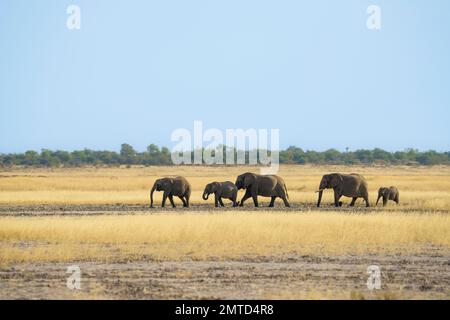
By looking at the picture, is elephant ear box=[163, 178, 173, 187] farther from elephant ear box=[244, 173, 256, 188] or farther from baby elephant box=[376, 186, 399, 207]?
baby elephant box=[376, 186, 399, 207]

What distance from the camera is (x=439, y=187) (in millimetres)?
57500

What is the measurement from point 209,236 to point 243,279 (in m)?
7.11

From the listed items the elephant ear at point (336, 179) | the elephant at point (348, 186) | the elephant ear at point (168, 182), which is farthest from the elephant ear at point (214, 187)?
the elephant ear at point (336, 179)

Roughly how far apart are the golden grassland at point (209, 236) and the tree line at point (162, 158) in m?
111

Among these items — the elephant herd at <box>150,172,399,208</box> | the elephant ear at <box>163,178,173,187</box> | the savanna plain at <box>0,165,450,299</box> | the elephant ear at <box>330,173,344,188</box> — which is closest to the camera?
the savanna plain at <box>0,165,450,299</box>

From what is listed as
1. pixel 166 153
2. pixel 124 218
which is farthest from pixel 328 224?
Result: pixel 166 153

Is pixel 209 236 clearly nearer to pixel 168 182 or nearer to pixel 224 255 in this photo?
pixel 224 255

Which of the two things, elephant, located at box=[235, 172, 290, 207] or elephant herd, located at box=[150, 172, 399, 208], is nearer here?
elephant herd, located at box=[150, 172, 399, 208]

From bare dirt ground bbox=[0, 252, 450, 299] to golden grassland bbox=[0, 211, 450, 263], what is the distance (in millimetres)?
1328

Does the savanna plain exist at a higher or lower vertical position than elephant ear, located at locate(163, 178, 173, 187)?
lower

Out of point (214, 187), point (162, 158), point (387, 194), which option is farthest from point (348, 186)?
point (162, 158)

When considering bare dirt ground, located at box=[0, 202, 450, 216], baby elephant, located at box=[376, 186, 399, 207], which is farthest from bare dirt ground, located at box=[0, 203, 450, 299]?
baby elephant, located at box=[376, 186, 399, 207]

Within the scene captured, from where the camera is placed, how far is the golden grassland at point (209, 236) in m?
21.5

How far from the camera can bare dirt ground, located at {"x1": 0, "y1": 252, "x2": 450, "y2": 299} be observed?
51.3 feet
